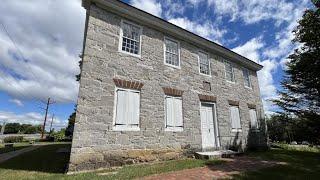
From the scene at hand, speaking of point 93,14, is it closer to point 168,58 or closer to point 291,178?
point 168,58

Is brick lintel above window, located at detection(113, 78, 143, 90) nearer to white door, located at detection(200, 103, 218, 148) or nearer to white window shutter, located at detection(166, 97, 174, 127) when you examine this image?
white window shutter, located at detection(166, 97, 174, 127)

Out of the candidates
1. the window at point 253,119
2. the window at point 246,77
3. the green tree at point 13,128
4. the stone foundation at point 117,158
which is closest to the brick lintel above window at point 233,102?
the window at point 253,119

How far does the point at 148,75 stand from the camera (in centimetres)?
888

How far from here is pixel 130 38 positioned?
899 centimetres

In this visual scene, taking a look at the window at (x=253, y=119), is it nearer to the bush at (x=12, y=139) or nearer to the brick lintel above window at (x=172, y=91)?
the brick lintel above window at (x=172, y=91)

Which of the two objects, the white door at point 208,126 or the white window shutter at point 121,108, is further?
the white door at point 208,126

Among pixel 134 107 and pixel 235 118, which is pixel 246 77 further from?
pixel 134 107

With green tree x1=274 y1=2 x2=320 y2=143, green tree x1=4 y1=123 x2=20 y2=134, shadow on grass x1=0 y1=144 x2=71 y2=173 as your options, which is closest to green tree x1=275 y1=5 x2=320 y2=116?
green tree x1=274 y1=2 x2=320 y2=143

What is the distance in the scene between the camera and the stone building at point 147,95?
281 inches

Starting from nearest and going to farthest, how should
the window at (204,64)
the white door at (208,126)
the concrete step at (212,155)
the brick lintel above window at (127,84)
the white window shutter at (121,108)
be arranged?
the white window shutter at (121,108), the brick lintel above window at (127,84), the concrete step at (212,155), the white door at (208,126), the window at (204,64)

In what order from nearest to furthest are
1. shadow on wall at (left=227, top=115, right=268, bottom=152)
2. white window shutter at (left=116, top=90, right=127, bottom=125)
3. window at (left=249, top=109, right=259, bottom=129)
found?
white window shutter at (left=116, top=90, right=127, bottom=125), shadow on wall at (left=227, top=115, right=268, bottom=152), window at (left=249, top=109, right=259, bottom=129)

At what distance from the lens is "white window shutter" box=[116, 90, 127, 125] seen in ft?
25.1

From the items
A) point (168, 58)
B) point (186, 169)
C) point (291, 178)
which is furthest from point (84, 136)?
point (291, 178)

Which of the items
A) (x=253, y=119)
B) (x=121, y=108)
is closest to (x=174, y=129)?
(x=121, y=108)
